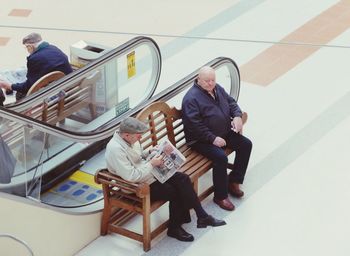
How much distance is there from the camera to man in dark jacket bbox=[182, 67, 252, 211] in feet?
23.8

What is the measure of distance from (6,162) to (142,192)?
1.19 m

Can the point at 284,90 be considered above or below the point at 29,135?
below

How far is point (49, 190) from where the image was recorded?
738 centimetres

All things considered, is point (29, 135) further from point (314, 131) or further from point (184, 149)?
point (314, 131)

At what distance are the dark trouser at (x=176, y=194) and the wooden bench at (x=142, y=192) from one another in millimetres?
83

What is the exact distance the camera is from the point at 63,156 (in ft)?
25.0

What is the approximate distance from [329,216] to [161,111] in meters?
1.81

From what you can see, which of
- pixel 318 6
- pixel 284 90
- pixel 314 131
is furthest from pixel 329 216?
→ pixel 318 6

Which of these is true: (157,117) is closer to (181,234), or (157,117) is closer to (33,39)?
(181,234)

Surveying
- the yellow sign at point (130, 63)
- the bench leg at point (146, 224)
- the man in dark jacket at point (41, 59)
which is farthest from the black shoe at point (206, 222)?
the man in dark jacket at point (41, 59)

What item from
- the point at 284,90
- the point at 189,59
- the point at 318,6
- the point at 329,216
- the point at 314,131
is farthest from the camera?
the point at 318,6

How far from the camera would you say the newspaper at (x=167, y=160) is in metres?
6.66

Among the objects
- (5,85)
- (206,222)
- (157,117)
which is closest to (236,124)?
(157,117)

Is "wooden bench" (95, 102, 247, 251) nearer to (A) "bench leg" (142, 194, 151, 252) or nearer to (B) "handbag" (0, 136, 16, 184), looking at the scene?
(A) "bench leg" (142, 194, 151, 252)
